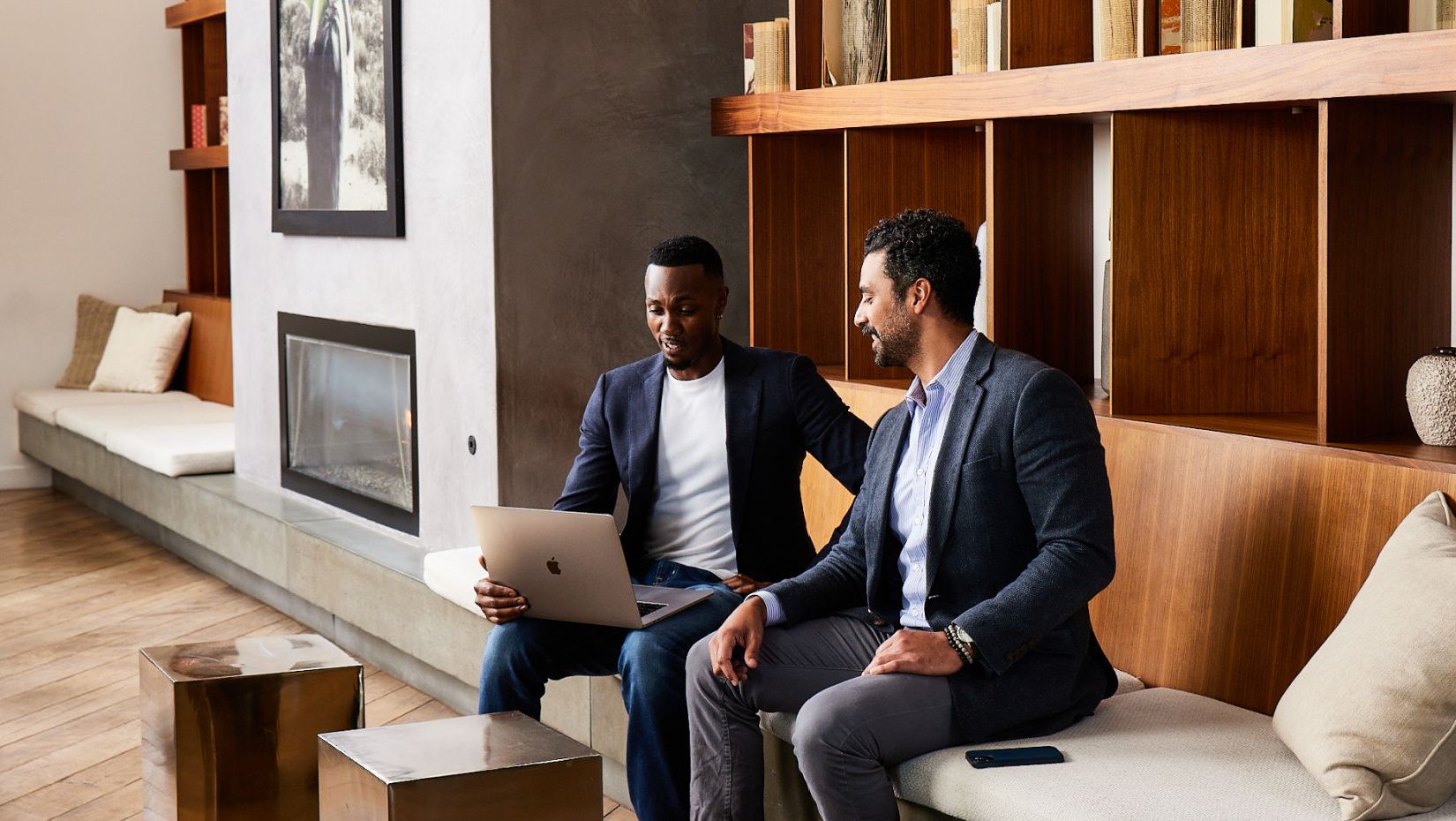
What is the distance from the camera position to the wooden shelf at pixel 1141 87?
242 centimetres

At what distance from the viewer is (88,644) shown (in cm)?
468

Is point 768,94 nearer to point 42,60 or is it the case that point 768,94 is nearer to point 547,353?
point 547,353

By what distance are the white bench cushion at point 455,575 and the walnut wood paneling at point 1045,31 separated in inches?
65.1

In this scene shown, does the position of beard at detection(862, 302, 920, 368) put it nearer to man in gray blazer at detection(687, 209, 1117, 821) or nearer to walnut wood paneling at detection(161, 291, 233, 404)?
man in gray blazer at detection(687, 209, 1117, 821)

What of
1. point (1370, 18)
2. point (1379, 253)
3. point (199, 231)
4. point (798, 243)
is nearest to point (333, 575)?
point (798, 243)

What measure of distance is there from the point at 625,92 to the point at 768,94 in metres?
0.48

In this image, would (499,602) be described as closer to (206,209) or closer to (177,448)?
(177,448)

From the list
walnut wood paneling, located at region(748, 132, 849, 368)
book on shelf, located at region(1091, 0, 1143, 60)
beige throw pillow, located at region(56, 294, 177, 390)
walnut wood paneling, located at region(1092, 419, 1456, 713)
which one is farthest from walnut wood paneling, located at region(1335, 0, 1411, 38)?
beige throw pillow, located at region(56, 294, 177, 390)

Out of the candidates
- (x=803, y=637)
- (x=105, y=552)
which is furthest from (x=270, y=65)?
(x=803, y=637)

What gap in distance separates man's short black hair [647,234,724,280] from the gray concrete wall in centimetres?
112

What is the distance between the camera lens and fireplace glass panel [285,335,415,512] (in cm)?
468

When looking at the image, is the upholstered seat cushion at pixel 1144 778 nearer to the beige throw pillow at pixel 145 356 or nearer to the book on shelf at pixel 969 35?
the book on shelf at pixel 969 35

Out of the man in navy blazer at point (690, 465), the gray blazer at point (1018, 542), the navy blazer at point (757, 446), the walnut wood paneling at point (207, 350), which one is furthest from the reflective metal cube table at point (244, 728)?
the walnut wood paneling at point (207, 350)

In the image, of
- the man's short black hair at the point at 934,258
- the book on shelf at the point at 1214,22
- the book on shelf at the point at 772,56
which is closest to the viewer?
the man's short black hair at the point at 934,258
